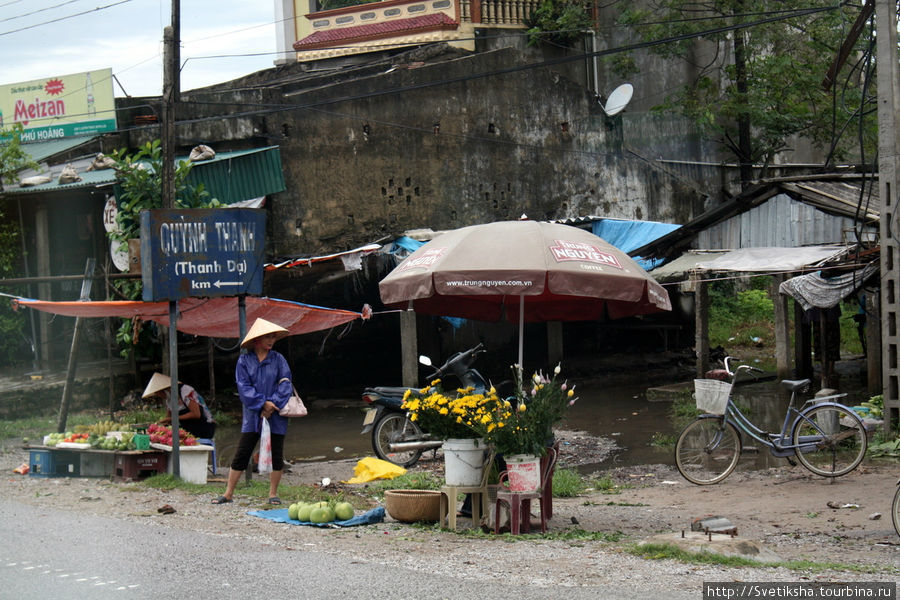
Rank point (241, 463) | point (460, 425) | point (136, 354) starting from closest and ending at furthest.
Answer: point (460, 425)
point (241, 463)
point (136, 354)

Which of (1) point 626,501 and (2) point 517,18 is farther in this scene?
(2) point 517,18

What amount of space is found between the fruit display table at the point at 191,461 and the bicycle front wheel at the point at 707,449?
513cm

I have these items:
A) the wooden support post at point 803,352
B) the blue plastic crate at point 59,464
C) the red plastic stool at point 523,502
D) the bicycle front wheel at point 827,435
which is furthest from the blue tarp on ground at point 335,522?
the wooden support post at point 803,352

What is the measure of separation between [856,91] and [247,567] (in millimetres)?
22382

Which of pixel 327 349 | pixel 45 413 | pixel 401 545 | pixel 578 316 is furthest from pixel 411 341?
pixel 401 545

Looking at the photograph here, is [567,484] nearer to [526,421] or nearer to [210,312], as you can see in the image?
[526,421]

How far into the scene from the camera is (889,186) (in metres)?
11.3

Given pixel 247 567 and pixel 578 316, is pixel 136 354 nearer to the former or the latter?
pixel 578 316

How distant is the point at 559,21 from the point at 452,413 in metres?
19.2

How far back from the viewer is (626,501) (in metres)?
9.58

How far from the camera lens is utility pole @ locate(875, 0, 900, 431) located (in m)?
11.2

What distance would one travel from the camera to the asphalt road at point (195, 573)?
554 cm

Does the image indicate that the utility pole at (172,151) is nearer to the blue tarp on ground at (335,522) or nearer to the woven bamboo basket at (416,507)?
the blue tarp on ground at (335,522)

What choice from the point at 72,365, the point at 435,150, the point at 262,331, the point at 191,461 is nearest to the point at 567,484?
the point at 262,331
